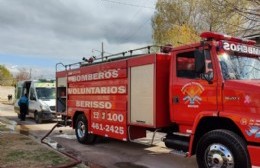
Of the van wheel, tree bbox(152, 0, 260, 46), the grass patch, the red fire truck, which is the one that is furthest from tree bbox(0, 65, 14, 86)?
the red fire truck

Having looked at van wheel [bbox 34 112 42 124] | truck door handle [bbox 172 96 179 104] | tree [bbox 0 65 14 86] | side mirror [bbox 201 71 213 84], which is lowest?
van wheel [bbox 34 112 42 124]

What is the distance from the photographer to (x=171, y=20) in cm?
3738

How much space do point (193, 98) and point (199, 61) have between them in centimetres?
85

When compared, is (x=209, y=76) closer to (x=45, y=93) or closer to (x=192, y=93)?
(x=192, y=93)

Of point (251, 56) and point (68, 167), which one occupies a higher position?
point (251, 56)

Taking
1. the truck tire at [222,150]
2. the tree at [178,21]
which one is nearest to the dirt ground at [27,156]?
the truck tire at [222,150]

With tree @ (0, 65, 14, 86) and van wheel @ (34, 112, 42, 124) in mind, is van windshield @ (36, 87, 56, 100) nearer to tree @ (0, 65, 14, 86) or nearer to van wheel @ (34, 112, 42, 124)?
van wheel @ (34, 112, 42, 124)

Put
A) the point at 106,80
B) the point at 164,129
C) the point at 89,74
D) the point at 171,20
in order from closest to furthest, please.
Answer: the point at 164,129, the point at 106,80, the point at 89,74, the point at 171,20

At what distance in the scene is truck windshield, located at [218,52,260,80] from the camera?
7.68 meters

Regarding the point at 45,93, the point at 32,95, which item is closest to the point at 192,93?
the point at 45,93

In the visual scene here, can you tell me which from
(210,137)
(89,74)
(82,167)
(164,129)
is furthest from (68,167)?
(89,74)

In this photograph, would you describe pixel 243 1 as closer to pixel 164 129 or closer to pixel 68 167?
pixel 164 129

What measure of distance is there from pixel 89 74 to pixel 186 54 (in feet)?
15.6

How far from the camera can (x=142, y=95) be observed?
9852mm
